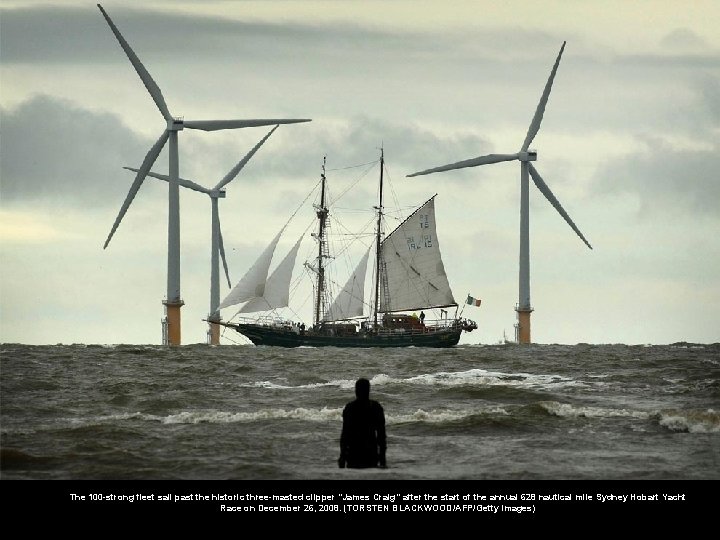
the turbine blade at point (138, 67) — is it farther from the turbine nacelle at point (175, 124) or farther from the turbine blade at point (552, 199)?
the turbine blade at point (552, 199)

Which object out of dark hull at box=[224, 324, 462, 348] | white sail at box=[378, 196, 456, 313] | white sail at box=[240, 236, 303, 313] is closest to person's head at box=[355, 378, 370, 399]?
white sail at box=[240, 236, 303, 313]

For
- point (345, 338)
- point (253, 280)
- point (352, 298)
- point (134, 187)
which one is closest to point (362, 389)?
point (134, 187)

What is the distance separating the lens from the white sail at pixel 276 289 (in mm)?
150875

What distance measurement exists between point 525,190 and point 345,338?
30.4m

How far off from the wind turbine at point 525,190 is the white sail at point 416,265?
9.94m

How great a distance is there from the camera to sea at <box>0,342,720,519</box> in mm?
24906

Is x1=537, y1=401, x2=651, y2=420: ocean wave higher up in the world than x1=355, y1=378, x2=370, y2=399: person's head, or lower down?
lower down

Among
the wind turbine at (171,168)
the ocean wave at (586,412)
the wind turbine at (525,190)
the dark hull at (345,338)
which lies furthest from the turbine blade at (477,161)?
the ocean wave at (586,412)

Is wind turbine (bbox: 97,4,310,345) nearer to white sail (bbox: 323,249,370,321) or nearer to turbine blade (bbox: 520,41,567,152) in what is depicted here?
white sail (bbox: 323,249,370,321)

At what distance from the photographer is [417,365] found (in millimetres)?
89875

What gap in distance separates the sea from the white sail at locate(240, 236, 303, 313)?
7907 centimetres

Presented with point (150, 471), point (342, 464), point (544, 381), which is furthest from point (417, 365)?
point (342, 464)

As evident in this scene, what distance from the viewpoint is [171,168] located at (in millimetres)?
153250
